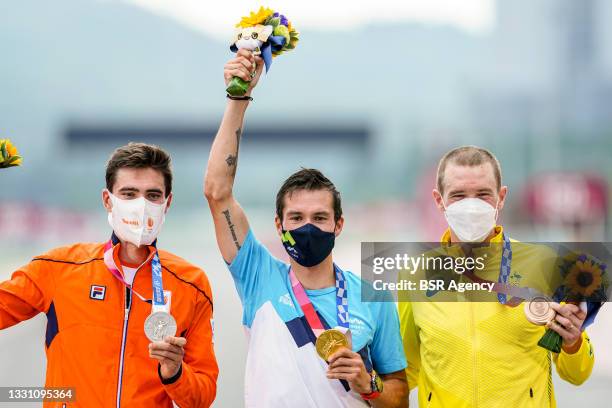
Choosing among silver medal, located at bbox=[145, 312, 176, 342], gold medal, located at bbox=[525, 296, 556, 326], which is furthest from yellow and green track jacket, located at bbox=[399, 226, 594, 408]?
silver medal, located at bbox=[145, 312, 176, 342]

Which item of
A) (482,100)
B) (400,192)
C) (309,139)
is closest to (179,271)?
(309,139)

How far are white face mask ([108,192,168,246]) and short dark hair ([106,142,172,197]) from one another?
142 millimetres

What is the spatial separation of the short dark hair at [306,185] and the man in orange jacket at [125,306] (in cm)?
52

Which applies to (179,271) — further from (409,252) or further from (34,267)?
(409,252)

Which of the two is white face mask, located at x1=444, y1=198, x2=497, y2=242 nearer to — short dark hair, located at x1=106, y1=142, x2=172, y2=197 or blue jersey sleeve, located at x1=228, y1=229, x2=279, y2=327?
blue jersey sleeve, located at x1=228, y1=229, x2=279, y2=327

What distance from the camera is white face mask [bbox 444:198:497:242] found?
455cm

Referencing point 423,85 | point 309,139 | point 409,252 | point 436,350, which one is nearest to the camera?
point 436,350

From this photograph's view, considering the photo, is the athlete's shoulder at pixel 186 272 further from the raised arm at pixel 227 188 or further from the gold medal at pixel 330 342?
the gold medal at pixel 330 342

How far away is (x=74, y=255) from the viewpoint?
14.7 ft

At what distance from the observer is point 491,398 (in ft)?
14.3

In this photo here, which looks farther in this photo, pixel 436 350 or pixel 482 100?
pixel 482 100

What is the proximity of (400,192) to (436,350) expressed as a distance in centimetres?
6997

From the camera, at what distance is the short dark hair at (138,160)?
4504 millimetres

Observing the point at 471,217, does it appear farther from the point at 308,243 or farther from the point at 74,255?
the point at 74,255
